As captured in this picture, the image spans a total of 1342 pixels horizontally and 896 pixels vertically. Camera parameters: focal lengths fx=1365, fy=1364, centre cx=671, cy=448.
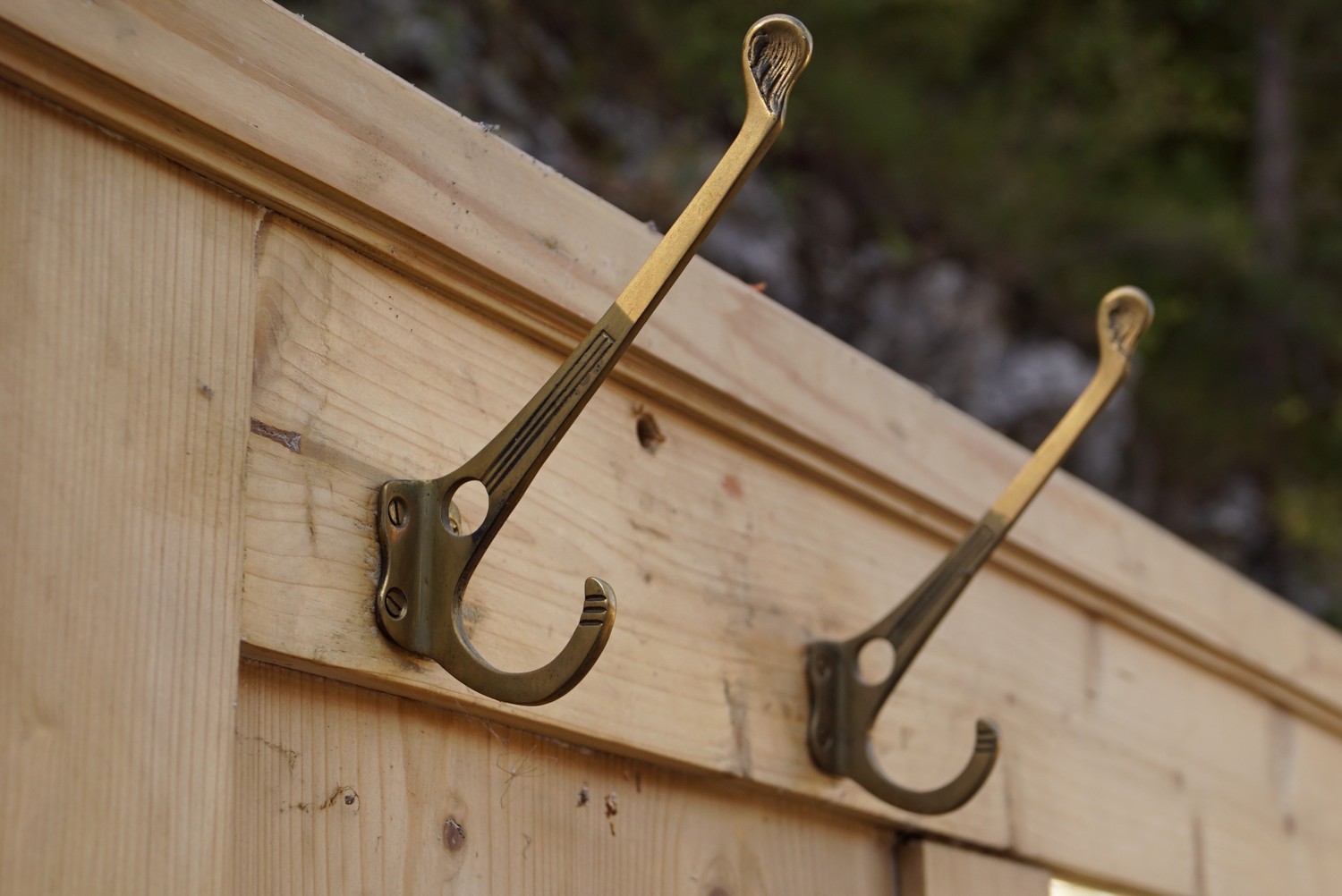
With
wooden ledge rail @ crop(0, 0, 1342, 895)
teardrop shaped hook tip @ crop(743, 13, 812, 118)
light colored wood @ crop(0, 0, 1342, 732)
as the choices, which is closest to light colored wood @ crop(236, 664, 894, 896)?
wooden ledge rail @ crop(0, 0, 1342, 895)

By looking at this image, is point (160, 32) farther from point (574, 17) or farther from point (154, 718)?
point (574, 17)

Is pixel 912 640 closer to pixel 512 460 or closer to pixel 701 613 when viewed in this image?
pixel 701 613

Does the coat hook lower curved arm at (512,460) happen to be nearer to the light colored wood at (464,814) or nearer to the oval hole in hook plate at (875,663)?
the light colored wood at (464,814)

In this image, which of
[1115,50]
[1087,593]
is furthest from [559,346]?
[1115,50]

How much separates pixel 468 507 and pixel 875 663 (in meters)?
0.34

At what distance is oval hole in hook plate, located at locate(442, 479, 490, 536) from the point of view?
57 centimetres

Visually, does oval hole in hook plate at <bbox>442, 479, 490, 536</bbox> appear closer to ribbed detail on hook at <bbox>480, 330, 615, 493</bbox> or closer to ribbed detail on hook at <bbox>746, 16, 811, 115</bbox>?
ribbed detail on hook at <bbox>480, 330, 615, 493</bbox>

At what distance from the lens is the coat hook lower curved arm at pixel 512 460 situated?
0.53 meters

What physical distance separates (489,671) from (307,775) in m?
0.08

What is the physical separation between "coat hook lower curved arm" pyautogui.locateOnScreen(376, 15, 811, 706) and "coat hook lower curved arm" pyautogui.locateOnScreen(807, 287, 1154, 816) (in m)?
0.27

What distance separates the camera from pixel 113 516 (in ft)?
1.45

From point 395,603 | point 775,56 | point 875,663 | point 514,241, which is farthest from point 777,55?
point 875,663

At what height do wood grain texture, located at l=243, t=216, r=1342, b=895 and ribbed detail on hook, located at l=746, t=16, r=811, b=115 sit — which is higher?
ribbed detail on hook, located at l=746, t=16, r=811, b=115

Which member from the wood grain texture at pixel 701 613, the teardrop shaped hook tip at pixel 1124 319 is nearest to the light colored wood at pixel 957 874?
the wood grain texture at pixel 701 613
